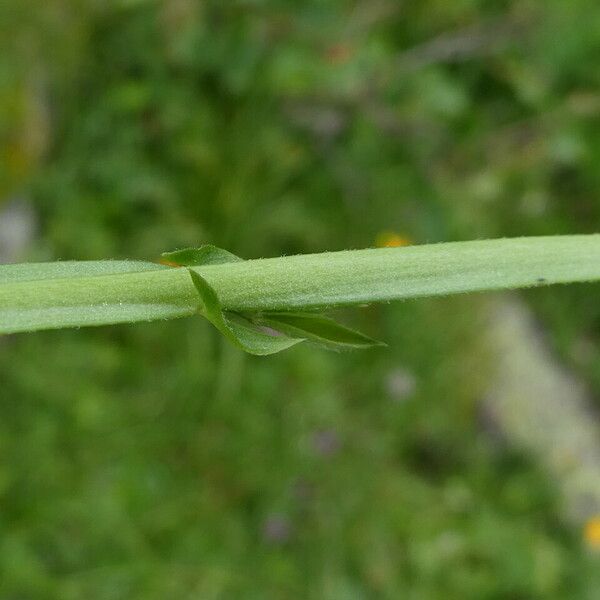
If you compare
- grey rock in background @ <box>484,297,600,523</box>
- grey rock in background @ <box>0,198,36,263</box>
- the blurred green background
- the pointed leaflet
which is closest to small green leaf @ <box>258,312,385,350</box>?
the pointed leaflet

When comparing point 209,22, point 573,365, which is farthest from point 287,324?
point 573,365

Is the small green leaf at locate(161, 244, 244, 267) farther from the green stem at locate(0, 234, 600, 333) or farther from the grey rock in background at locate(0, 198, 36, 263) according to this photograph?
the grey rock in background at locate(0, 198, 36, 263)

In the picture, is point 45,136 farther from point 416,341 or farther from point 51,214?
point 416,341

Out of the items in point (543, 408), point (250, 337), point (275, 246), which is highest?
point (275, 246)

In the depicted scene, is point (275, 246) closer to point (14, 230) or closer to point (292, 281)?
point (14, 230)

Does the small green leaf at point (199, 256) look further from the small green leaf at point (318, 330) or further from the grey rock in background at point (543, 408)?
the grey rock in background at point (543, 408)

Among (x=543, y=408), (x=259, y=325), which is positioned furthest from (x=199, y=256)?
(x=543, y=408)
